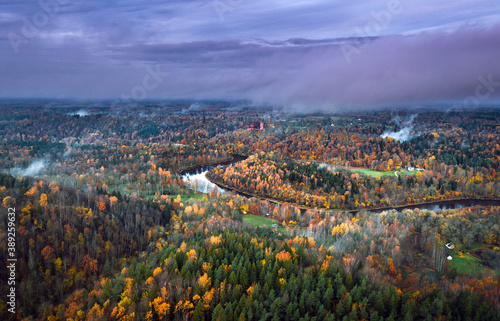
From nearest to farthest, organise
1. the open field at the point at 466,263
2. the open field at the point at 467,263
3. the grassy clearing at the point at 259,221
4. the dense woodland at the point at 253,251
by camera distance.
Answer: the dense woodland at the point at 253,251 < the open field at the point at 467,263 < the open field at the point at 466,263 < the grassy clearing at the point at 259,221

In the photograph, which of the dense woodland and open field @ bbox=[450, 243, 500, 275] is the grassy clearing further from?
open field @ bbox=[450, 243, 500, 275]

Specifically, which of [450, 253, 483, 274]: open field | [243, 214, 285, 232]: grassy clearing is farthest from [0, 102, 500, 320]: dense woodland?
[243, 214, 285, 232]: grassy clearing

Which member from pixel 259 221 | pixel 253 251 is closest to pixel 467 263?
pixel 253 251

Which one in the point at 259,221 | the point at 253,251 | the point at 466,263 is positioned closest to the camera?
the point at 253,251

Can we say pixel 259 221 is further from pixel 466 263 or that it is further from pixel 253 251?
pixel 466 263

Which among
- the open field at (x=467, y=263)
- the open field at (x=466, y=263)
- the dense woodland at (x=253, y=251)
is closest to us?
the dense woodland at (x=253, y=251)

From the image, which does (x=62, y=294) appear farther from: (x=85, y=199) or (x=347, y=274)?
(x=347, y=274)

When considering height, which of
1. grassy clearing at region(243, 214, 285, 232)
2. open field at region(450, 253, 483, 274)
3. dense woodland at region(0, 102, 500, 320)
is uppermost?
dense woodland at region(0, 102, 500, 320)

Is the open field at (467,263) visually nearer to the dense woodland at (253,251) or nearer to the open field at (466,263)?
the open field at (466,263)

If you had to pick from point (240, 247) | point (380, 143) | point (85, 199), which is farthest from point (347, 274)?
point (380, 143)

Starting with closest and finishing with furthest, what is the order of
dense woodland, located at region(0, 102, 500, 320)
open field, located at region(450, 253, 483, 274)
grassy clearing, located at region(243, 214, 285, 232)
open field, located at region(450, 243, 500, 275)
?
dense woodland, located at region(0, 102, 500, 320)
open field, located at region(450, 243, 500, 275)
open field, located at region(450, 253, 483, 274)
grassy clearing, located at region(243, 214, 285, 232)

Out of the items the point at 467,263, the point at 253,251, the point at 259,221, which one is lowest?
the point at 467,263

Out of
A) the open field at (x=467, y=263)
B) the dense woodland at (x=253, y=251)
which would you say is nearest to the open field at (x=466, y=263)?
the open field at (x=467, y=263)
